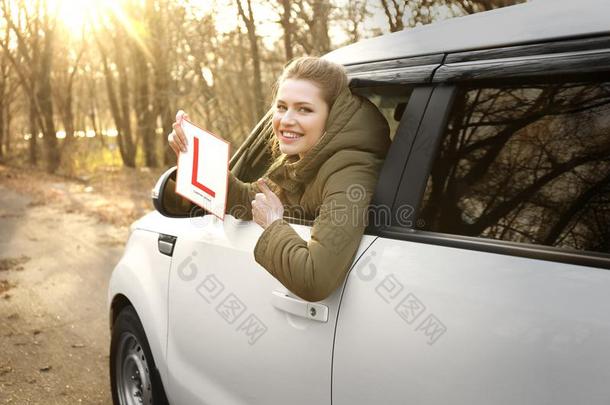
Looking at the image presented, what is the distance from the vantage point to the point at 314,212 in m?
2.03

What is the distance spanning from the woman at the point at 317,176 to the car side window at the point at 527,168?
0.23m

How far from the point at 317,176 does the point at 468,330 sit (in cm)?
72

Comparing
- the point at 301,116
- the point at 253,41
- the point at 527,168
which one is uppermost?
the point at 253,41

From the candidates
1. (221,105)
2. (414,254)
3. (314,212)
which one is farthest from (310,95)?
(221,105)

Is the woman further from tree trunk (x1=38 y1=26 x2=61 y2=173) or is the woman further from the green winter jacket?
tree trunk (x1=38 y1=26 x2=61 y2=173)

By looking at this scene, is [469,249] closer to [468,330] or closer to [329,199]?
[468,330]

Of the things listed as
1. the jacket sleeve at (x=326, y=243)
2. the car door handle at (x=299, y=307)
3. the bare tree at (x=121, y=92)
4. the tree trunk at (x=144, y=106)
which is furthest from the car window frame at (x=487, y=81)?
the bare tree at (x=121, y=92)

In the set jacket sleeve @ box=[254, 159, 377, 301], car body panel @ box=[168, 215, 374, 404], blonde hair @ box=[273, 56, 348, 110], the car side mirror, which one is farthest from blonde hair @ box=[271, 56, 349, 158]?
the car side mirror

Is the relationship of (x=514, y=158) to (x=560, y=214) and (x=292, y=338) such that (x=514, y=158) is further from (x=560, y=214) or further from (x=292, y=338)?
(x=292, y=338)

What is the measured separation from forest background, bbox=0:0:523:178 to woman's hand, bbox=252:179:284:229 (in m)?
1.38

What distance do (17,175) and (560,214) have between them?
22.0 m

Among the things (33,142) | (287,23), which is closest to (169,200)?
(287,23)

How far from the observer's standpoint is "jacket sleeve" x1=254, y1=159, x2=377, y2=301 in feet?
5.51

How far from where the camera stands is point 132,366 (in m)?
3.07
